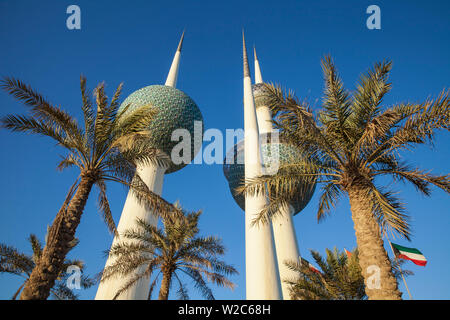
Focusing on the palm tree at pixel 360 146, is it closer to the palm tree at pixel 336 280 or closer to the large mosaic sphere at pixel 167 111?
the palm tree at pixel 336 280

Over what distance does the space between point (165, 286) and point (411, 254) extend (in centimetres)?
954

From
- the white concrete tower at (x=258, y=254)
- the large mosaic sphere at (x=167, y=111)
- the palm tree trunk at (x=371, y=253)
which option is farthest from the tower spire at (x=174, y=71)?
the palm tree trunk at (x=371, y=253)

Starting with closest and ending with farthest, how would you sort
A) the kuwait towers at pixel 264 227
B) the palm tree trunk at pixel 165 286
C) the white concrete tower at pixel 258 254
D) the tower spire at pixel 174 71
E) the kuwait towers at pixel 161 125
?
the palm tree trunk at pixel 165 286
the kuwait towers at pixel 264 227
the white concrete tower at pixel 258 254
the kuwait towers at pixel 161 125
the tower spire at pixel 174 71

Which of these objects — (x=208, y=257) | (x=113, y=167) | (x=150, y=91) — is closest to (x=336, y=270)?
(x=208, y=257)

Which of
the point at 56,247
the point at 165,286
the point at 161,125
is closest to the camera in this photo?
the point at 56,247

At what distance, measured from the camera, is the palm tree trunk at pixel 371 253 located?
5176 millimetres

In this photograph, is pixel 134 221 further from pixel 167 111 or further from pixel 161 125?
pixel 167 111

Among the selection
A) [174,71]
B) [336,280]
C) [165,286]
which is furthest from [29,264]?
[174,71]

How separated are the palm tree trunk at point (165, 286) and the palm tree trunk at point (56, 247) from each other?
16.0 ft

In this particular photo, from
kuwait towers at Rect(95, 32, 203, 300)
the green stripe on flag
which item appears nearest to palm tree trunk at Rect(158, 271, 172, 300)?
kuwait towers at Rect(95, 32, 203, 300)

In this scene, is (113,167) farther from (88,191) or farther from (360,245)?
(360,245)

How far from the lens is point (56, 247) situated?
600cm

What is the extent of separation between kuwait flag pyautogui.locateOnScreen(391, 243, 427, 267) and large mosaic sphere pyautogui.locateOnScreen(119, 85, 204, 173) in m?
17.2

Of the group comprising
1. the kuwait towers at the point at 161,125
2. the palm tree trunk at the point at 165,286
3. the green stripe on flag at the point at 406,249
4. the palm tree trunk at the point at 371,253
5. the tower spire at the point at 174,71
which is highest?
the tower spire at the point at 174,71
